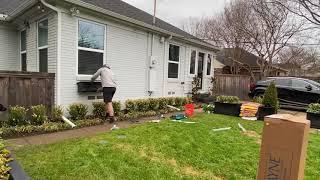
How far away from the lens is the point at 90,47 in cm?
744

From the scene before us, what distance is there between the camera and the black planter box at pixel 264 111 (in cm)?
818

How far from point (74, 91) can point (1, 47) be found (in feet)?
13.0

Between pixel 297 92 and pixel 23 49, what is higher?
pixel 23 49

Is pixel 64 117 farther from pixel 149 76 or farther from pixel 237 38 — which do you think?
pixel 237 38

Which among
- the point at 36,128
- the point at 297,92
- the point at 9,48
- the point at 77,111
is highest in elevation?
the point at 9,48

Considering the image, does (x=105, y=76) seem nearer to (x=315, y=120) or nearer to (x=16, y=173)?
(x=16, y=173)

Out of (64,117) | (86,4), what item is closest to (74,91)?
(64,117)

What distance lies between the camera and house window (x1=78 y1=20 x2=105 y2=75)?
7195mm

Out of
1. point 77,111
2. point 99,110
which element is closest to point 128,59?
point 99,110

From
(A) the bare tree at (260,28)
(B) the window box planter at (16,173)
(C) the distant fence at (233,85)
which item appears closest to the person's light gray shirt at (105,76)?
(B) the window box planter at (16,173)

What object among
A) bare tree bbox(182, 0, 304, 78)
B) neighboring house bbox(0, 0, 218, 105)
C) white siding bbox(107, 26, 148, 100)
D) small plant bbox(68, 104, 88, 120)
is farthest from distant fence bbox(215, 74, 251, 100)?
Answer: small plant bbox(68, 104, 88, 120)

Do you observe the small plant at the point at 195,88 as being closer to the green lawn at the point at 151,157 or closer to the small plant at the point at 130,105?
the small plant at the point at 130,105

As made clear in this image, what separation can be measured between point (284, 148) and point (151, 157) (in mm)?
2407

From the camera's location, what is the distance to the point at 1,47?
29.4 ft
